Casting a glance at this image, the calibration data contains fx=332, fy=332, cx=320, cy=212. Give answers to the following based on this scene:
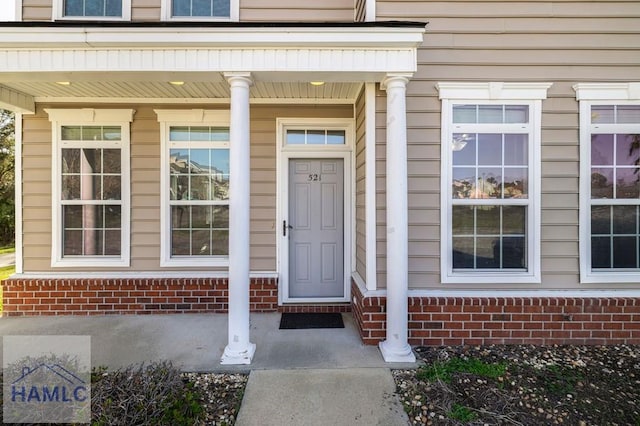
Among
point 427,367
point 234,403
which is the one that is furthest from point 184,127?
point 427,367

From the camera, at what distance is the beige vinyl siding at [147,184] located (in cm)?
423

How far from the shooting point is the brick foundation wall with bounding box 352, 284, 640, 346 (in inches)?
132

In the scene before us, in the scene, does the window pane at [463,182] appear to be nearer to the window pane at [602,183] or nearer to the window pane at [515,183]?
the window pane at [515,183]

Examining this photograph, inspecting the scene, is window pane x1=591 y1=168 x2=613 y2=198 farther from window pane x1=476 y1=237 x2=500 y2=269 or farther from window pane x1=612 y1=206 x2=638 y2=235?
window pane x1=476 y1=237 x2=500 y2=269

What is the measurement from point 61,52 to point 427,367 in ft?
14.0

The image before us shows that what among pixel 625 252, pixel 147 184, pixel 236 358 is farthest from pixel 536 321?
pixel 147 184

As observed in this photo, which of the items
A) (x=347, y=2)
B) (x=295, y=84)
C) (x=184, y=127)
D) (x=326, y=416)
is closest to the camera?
(x=326, y=416)

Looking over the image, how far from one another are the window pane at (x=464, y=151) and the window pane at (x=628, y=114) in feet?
5.00

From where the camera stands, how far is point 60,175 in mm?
4246

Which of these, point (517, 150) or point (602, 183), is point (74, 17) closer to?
point (517, 150)

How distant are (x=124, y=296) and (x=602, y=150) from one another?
5.71 m

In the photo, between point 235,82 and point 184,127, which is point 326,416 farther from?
point 184,127

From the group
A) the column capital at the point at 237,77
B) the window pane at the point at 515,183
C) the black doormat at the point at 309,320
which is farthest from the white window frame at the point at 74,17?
the window pane at the point at 515,183

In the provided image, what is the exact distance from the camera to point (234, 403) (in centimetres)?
246
